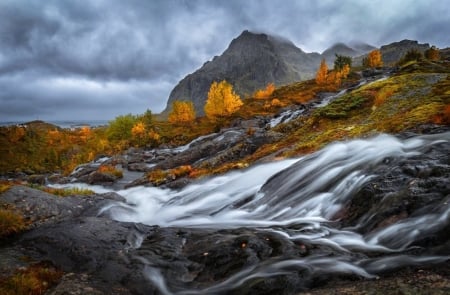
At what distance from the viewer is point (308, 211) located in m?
12.2

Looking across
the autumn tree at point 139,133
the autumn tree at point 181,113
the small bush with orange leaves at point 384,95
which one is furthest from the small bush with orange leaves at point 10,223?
the autumn tree at point 181,113

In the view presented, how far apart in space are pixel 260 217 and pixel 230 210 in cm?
221

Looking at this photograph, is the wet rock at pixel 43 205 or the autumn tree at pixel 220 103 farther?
the autumn tree at pixel 220 103

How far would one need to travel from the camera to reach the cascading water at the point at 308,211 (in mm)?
7949

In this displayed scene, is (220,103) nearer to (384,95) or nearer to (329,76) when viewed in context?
(329,76)

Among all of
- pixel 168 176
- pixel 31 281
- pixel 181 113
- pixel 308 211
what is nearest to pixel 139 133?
pixel 181 113

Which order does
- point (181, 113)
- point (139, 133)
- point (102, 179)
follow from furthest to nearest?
point (181, 113), point (139, 133), point (102, 179)

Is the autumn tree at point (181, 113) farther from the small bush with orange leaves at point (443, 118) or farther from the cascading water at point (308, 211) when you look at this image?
the small bush with orange leaves at point (443, 118)

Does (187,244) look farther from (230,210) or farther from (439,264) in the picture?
(439,264)

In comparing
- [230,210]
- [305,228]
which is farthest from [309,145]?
[305,228]

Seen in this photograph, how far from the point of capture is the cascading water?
7.95 m

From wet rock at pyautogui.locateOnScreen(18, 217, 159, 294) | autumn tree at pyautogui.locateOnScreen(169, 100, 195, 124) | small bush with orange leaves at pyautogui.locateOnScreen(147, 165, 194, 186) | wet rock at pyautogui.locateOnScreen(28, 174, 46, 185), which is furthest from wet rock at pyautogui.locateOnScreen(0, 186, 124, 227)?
autumn tree at pyautogui.locateOnScreen(169, 100, 195, 124)

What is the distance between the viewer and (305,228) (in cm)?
1062

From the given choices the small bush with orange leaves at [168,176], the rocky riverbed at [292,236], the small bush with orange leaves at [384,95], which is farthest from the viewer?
the small bush with orange leaves at [168,176]
